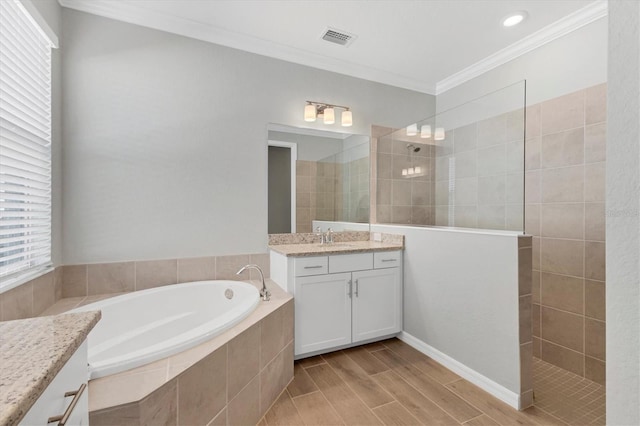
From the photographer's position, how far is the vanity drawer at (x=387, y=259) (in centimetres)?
255

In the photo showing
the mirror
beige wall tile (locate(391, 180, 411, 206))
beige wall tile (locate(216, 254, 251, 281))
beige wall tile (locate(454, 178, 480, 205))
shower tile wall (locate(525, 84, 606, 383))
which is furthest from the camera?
beige wall tile (locate(391, 180, 411, 206))

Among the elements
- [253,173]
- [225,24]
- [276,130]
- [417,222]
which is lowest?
[417,222]

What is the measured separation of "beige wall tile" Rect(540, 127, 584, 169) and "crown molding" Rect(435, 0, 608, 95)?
2.62ft

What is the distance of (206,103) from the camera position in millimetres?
2406

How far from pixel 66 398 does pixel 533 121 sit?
314 centimetres

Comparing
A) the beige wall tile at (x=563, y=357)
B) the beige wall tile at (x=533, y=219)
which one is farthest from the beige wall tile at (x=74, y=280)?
the beige wall tile at (x=563, y=357)

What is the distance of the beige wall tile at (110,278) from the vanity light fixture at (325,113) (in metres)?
1.94

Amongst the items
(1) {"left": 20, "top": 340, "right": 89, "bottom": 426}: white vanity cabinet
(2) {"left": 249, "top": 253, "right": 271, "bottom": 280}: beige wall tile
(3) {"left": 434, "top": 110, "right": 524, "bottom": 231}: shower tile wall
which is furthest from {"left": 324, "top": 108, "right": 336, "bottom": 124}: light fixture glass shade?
(1) {"left": 20, "top": 340, "right": 89, "bottom": 426}: white vanity cabinet

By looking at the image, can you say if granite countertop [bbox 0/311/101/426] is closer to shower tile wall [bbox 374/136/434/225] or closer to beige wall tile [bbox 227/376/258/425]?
beige wall tile [bbox 227/376/258/425]

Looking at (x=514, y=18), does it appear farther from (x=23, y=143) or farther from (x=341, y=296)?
(x=23, y=143)

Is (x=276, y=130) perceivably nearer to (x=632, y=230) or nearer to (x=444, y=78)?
Answer: (x=444, y=78)

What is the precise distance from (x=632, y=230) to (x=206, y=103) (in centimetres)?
258

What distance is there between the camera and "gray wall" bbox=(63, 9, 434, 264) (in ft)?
6.77

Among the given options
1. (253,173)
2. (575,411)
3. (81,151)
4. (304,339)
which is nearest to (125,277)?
(81,151)
